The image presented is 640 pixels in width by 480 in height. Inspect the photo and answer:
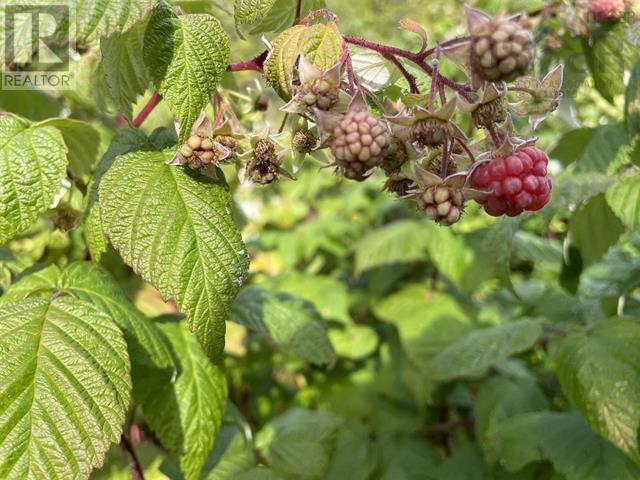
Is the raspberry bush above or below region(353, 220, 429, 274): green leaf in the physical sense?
above

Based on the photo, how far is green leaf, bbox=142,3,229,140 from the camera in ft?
3.26

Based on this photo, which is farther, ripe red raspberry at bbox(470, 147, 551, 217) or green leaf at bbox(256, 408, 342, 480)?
green leaf at bbox(256, 408, 342, 480)

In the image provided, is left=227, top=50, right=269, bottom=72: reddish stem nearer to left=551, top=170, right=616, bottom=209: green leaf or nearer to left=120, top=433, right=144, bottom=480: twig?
left=120, top=433, right=144, bottom=480: twig

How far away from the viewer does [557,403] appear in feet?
7.38

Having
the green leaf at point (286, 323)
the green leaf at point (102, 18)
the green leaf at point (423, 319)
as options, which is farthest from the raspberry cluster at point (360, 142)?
the green leaf at point (423, 319)

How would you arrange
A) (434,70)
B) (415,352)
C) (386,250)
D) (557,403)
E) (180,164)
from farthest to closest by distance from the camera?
1. (386,250)
2. (415,352)
3. (557,403)
4. (180,164)
5. (434,70)

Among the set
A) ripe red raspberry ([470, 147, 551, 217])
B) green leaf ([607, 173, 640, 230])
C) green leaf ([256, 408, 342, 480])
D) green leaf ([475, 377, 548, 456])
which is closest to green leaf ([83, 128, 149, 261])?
ripe red raspberry ([470, 147, 551, 217])

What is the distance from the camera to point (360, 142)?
872 millimetres

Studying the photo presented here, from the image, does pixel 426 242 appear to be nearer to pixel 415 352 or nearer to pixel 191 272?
pixel 415 352

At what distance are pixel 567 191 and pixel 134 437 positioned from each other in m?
1.10

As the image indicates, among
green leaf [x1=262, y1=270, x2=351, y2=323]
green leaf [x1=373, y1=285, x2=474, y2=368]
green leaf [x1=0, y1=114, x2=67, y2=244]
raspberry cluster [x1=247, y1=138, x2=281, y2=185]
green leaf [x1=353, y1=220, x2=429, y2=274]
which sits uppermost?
raspberry cluster [x1=247, y1=138, x2=281, y2=185]

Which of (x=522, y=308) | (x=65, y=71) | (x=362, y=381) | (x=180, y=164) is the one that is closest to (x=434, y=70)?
(x=180, y=164)

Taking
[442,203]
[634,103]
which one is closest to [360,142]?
[442,203]

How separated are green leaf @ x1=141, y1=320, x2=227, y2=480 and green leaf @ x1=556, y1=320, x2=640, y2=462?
0.67 metres
